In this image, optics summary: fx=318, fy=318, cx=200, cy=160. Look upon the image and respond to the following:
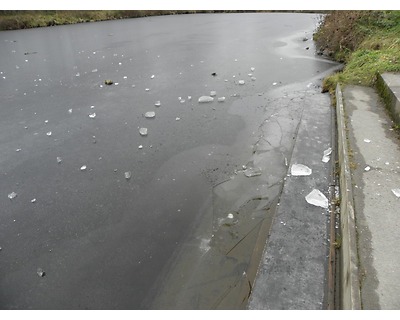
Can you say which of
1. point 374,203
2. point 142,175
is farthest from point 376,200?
point 142,175

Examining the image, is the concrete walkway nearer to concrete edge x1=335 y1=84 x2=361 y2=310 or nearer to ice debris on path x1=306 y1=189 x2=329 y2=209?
concrete edge x1=335 y1=84 x2=361 y2=310

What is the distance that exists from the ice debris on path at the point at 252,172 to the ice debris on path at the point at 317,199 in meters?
0.80

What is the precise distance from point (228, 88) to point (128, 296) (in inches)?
223

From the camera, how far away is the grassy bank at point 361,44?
6.32 m

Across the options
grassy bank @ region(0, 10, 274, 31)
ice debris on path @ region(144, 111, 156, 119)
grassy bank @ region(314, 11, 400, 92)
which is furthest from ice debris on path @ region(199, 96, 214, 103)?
grassy bank @ region(0, 10, 274, 31)

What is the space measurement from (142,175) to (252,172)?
151 centimetres

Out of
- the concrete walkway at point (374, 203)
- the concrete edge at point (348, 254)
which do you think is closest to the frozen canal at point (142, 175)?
the concrete edge at point (348, 254)

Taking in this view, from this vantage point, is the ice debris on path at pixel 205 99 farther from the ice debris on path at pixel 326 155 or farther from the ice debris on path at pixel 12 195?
the ice debris on path at pixel 12 195

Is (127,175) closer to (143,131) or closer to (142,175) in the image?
(142,175)

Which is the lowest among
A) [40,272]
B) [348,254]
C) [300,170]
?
[40,272]

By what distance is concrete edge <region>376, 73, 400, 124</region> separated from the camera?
459cm

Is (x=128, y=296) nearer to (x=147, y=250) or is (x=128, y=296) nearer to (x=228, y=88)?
(x=147, y=250)

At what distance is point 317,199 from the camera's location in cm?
361

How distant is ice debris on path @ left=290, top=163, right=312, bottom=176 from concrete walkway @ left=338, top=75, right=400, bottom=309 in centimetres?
44
